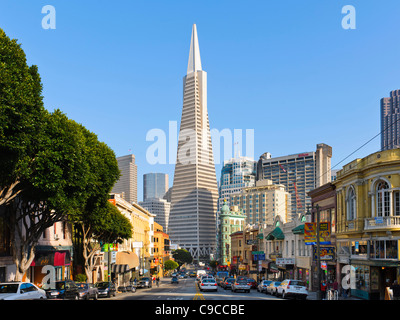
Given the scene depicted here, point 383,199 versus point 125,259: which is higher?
point 383,199

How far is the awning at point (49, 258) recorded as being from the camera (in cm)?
4934

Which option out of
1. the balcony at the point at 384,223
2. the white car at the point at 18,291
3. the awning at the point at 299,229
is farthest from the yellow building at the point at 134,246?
the white car at the point at 18,291

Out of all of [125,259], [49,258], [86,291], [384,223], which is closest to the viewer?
[384,223]

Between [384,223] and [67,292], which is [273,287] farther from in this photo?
[67,292]

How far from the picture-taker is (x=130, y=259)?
7944 centimetres

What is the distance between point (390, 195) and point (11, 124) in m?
28.0

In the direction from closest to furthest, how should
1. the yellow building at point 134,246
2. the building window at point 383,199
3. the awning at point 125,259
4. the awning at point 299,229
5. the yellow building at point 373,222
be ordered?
1. the yellow building at point 373,222
2. the building window at point 383,199
3. the awning at point 299,229
4. the awning at point 125,259
5. the yellow building at point 134,246

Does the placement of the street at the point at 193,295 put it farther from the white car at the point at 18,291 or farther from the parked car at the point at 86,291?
the white car at the point at 18,291

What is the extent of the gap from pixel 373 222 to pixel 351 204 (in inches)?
208

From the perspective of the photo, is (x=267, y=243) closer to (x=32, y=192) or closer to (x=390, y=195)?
(x=390, y=195)

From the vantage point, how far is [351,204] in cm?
4478

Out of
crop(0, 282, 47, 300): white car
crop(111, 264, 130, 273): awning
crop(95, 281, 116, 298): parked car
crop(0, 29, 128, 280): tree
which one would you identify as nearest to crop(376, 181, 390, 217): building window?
crop(0, 29, 128, 280): tree

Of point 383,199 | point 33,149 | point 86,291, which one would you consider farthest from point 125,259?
point 33,149
